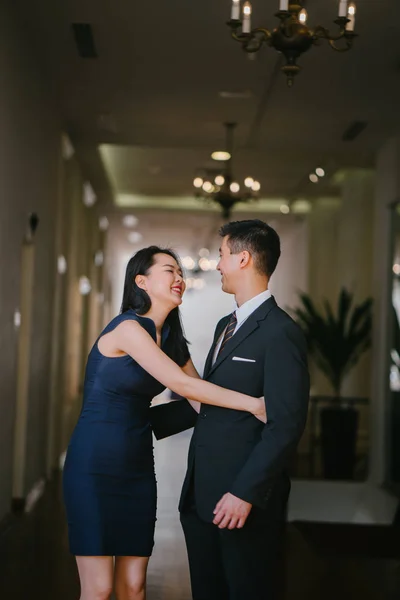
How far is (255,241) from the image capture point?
2611 millimetres

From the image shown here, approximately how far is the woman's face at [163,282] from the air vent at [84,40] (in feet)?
10.9

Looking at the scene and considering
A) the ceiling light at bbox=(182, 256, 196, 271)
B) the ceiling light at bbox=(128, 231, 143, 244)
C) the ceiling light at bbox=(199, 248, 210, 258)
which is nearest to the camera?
the ceiling light at bbox=(128, 231, 143, 244)

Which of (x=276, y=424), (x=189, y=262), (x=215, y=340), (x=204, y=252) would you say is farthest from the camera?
(x=204, y=252)

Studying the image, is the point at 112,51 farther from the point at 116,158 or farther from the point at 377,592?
the point at 116,158

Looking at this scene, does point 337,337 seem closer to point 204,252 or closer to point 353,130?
point 353,130

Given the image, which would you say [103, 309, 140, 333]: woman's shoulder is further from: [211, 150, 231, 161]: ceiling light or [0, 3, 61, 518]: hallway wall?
[211, 150, 231, 161]: ceiling light

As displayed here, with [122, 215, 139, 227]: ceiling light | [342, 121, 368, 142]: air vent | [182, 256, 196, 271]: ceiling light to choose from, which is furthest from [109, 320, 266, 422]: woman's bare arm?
[182, 256, 196, 271]: ceiling light

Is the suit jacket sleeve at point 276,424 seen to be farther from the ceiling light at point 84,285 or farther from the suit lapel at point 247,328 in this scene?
the ceiling light at point 84,285

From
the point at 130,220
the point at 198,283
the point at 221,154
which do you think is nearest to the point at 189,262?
the point at 130,220

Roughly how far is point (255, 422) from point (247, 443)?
67mm

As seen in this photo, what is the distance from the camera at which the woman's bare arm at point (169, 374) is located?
2521mm


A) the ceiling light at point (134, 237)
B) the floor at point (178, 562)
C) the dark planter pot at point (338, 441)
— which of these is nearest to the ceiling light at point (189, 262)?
the ceiling light at point (134, 237)

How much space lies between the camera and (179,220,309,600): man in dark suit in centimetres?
243

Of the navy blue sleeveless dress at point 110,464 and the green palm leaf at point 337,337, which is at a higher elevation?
the green palm leaf at point 337,337
